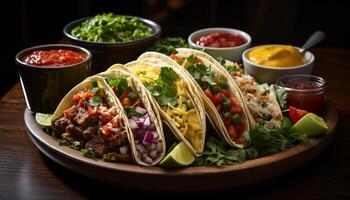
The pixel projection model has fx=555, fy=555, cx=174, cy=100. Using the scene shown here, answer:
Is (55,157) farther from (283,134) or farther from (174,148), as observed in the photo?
(283,134)

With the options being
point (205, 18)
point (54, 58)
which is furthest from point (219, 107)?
point (205, 18)

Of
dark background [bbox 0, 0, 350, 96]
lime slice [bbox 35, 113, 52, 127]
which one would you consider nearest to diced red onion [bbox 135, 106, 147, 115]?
lime slice [bbox 35, 113, 52, 127]

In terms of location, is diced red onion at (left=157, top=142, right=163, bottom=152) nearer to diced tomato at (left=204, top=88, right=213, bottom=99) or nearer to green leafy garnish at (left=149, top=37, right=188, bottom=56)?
diced tomato at (left=204, top=88, right=213, bottom=99)

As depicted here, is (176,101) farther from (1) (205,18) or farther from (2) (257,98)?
(1) (205,18)

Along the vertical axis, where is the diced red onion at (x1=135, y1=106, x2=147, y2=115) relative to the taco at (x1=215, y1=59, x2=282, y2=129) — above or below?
above

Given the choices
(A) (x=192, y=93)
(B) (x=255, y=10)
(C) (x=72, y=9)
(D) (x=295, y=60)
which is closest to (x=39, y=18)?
(C) (x=72, y=9)

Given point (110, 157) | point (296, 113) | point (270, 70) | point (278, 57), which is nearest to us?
point (110, 157)
